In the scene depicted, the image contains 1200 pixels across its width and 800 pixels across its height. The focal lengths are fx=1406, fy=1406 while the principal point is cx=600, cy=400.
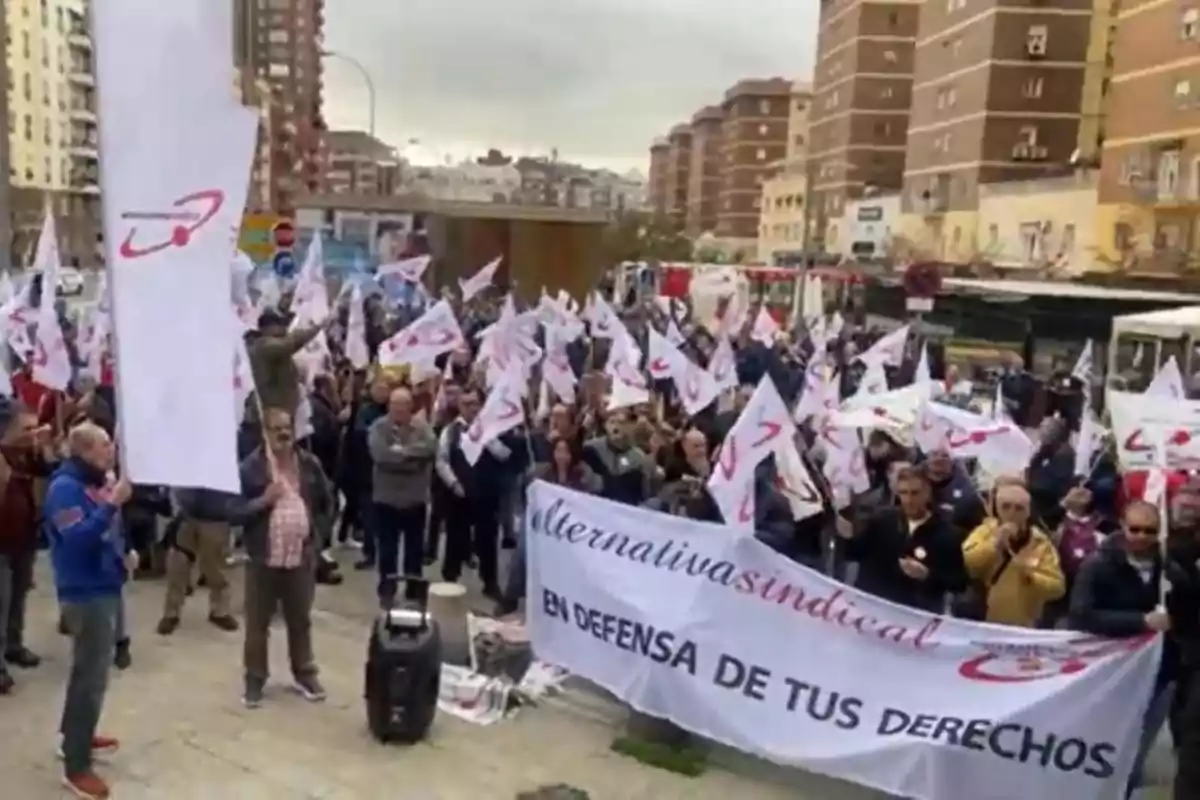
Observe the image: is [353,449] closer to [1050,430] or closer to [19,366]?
[19,366]

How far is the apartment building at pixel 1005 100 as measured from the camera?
62.1 metres

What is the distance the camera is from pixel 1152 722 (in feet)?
21.7

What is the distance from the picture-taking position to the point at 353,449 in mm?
11695

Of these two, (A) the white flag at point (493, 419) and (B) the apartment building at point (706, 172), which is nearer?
(A) the white flag at point (493, 419)

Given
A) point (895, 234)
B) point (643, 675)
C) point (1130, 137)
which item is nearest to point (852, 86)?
point (895, 234)

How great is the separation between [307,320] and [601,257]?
17702 millimetres

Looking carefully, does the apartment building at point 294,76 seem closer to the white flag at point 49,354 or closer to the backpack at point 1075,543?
the white flag at point 49,354

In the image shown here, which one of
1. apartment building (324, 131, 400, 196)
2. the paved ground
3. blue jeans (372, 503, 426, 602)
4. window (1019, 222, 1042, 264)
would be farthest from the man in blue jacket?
apartment building (324, 131, 400, 196)

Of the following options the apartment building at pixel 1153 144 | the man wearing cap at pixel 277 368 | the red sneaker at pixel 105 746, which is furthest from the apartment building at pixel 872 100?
the red sneaker at pixel 105 746

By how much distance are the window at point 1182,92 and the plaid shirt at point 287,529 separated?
41.9 meters

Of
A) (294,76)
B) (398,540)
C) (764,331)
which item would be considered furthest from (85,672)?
(294,76)

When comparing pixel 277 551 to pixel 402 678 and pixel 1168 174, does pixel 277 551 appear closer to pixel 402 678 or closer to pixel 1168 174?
pixel 402 678

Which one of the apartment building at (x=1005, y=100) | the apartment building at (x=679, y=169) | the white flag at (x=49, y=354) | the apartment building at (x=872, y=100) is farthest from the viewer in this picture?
the apartment building at (x=679, y=169)

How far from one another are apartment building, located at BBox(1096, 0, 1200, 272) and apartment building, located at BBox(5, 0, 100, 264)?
5646 centimetres
